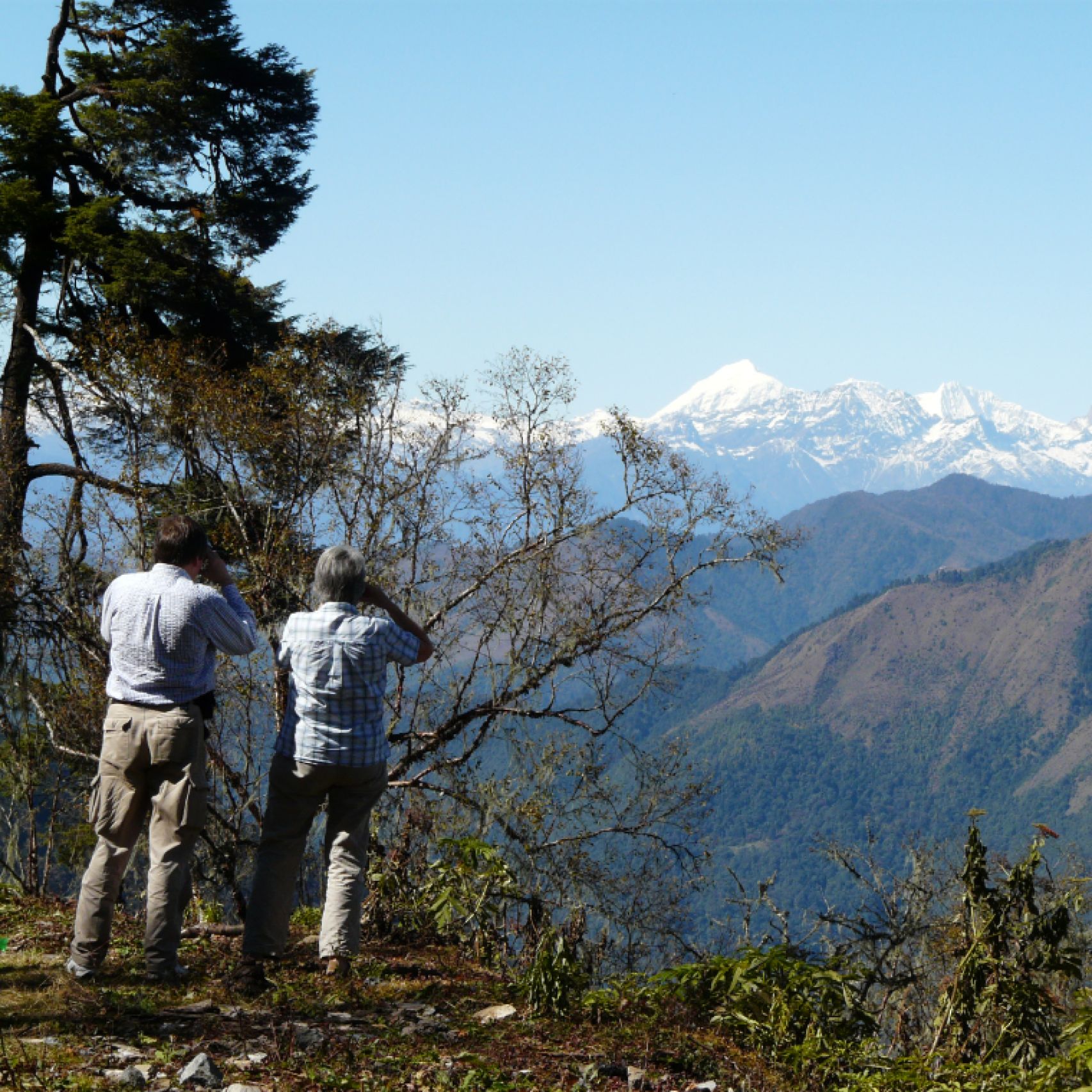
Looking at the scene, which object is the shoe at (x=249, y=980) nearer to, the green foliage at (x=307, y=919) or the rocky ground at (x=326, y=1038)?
the rocky ground at (x=326, y=1038)

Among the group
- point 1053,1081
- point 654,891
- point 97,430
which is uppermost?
point 97,430

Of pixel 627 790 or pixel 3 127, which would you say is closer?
pixel 627 790

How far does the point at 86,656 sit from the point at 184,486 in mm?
1676

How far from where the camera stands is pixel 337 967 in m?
4.94

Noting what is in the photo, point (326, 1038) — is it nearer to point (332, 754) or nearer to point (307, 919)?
point (332, 754)

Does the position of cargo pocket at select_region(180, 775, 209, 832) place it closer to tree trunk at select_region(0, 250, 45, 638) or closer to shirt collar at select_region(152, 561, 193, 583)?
shirt collar at select_region(152, 561, 193, 583)

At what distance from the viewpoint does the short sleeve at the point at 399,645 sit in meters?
4.80

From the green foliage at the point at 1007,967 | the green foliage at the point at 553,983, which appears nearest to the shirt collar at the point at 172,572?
the green foliage at the point at 553,983

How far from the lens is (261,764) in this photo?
29.1ft

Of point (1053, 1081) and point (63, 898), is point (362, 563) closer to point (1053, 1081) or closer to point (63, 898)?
point (1053, 1081)

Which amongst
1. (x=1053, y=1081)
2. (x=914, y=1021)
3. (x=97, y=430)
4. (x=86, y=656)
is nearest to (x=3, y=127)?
(x=97, y=430)

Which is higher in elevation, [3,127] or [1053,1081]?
[3,127]

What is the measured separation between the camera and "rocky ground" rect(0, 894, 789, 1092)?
363 centimetres

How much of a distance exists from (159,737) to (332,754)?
28.0 inches
